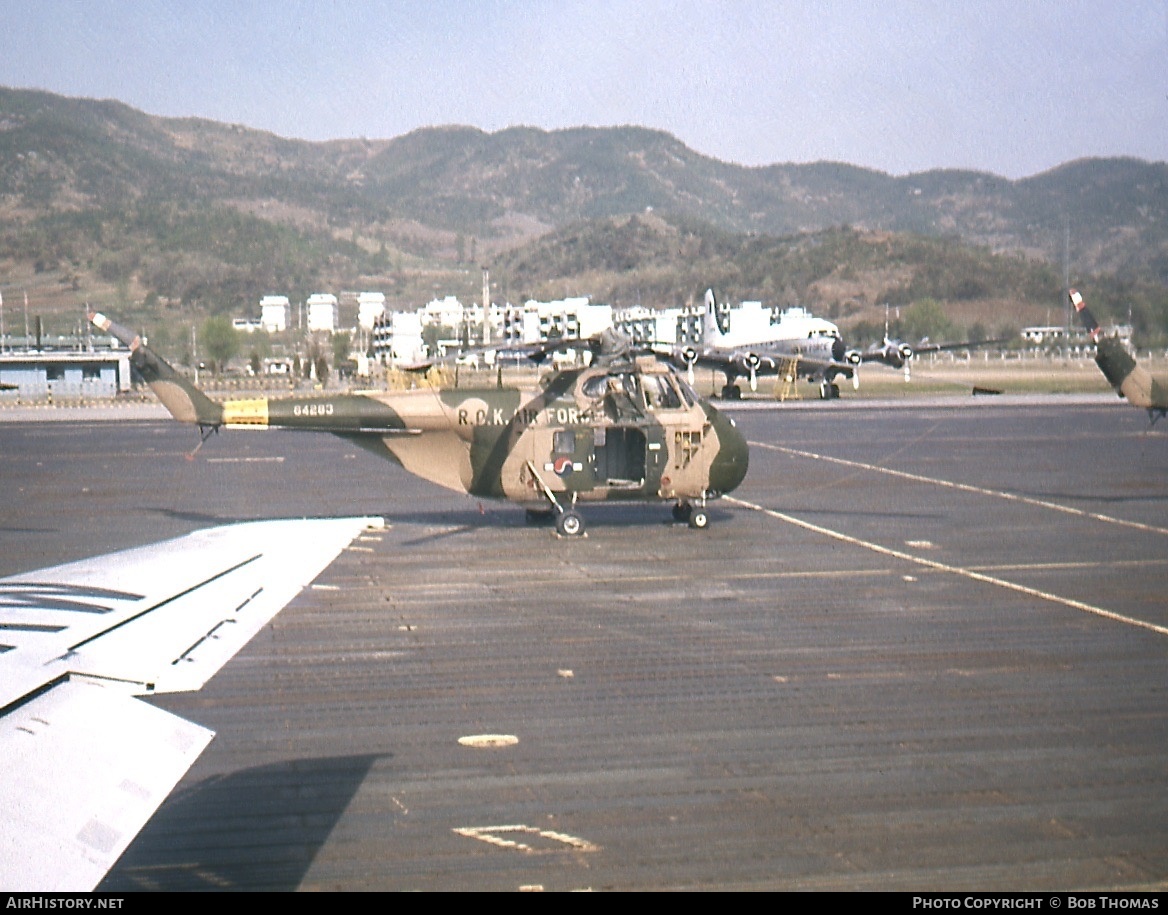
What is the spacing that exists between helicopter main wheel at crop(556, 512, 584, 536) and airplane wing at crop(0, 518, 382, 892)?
1312 cm

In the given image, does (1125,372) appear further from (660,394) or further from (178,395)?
(178,395)

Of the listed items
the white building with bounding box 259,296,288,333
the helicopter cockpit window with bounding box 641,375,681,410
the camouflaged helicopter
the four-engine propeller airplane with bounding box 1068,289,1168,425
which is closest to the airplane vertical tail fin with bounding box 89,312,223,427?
the camouflaged helicopter

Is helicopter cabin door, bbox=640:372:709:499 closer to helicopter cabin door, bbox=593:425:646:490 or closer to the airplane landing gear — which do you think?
helicopter cabin door, bbox=593:425:646:490

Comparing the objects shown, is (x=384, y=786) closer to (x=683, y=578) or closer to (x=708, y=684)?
(x=708, y=684)

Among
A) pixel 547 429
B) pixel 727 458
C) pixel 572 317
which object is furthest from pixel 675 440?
pixel 572 317

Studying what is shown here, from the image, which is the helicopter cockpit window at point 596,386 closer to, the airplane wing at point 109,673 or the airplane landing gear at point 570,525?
the airplane landing gear at point 570,525

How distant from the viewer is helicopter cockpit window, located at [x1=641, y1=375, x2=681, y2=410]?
67.4 feet

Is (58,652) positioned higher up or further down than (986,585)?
higher up

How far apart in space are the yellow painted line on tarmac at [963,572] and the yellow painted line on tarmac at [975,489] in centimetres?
562
